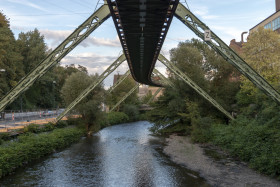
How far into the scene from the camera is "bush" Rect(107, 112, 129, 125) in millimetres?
44250

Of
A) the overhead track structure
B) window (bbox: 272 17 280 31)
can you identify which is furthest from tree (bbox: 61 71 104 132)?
window (bbox: 272 17 280 31)

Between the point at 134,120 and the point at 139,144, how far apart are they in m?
29.3

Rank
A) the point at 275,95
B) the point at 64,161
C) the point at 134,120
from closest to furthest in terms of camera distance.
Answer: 1. the point at 275,95
2. the point at 64,161
3. the point at 134,120

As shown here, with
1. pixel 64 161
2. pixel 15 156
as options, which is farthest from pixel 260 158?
pixel 15 156

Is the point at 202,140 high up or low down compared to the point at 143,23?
down

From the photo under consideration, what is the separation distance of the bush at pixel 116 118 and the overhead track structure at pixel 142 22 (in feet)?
86.6

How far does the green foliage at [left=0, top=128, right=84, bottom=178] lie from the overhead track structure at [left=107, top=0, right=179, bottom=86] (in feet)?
30.9

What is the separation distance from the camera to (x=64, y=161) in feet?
59.2

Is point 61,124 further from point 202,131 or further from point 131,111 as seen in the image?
point 131,111

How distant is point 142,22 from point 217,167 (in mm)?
9888

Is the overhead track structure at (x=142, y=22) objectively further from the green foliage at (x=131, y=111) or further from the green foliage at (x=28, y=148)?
the green foliage at (x=131, y=111)

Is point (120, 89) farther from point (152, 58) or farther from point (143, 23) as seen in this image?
point (143, 23)

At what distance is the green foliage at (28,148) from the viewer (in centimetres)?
1473

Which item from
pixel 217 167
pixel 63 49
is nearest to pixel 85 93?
pixel 63 49
